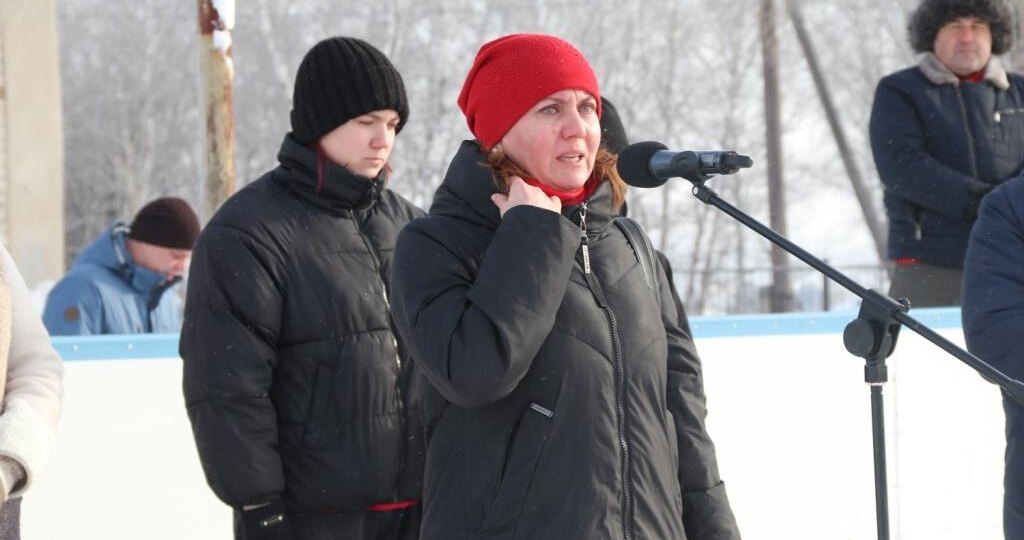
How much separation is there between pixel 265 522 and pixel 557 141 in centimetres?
121

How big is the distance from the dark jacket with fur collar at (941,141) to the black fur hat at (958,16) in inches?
3.7

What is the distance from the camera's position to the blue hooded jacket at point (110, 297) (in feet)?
18.5

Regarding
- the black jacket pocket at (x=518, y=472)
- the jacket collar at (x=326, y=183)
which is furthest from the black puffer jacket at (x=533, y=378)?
the jacket collar at (x=326, y=183)

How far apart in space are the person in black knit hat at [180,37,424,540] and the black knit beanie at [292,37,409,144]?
0.44 feet

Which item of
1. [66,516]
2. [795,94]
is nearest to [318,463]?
[66,516]

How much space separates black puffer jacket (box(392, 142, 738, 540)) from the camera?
7.46ft

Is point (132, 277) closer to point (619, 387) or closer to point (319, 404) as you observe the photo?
point (319, 404)

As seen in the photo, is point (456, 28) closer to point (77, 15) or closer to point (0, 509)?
point (77, 15)

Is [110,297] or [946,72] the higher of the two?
[946,72]

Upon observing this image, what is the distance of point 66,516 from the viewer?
14.9 feet

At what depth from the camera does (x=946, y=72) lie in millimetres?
5379

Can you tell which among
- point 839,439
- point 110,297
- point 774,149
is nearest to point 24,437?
point 839,439

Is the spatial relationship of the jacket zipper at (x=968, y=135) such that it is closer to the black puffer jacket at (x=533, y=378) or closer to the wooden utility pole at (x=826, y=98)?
the black puffer jacket at (x=533, y=378)

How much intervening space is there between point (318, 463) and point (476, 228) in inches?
39.6
